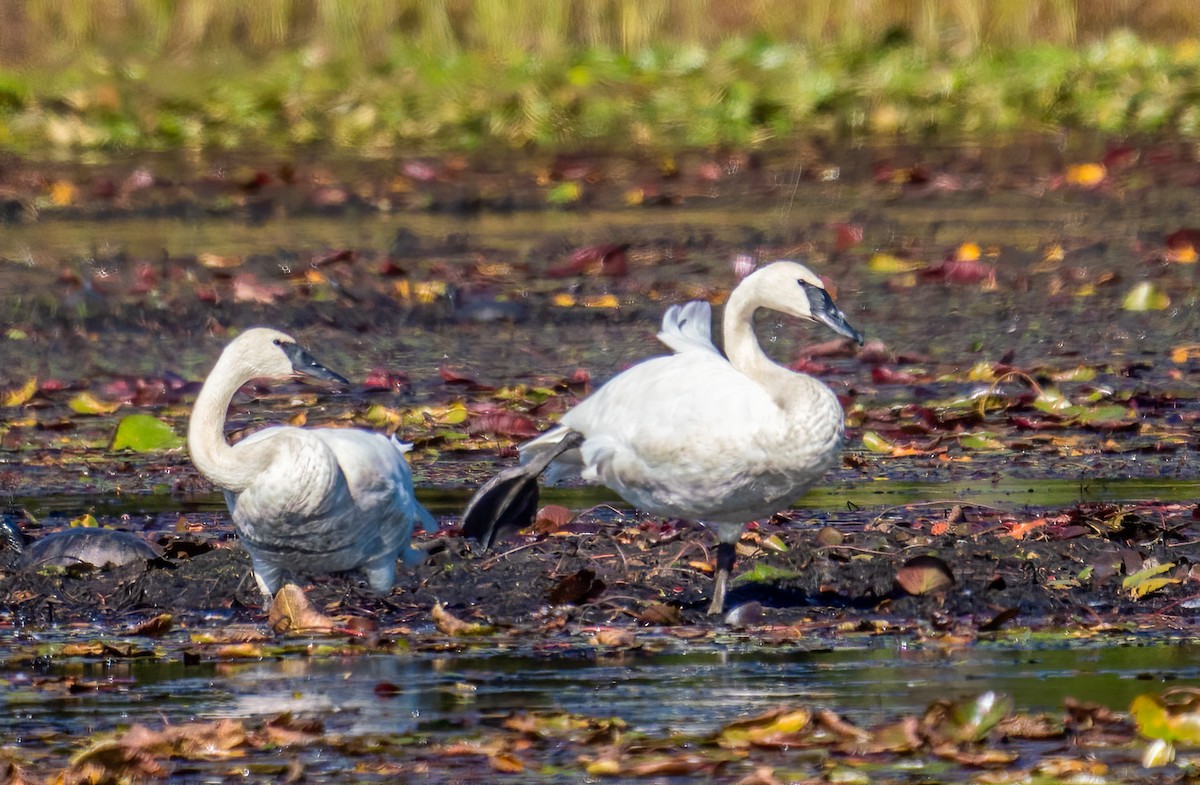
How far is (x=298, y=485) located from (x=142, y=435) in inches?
136

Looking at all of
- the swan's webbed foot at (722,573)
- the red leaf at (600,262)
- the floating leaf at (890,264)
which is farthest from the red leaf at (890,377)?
the swan's webbed foot at (722,573)

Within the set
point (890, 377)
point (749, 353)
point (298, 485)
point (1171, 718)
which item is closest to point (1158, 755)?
point (1171, 718)

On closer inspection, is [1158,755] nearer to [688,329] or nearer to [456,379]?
[688,329]

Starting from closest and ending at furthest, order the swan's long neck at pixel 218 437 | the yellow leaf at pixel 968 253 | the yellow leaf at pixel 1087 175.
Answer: the swan's long neck at pixel 218 437 → the yellow leaf at pixel 968 253 → the yellow leaf at pixel 1087 175

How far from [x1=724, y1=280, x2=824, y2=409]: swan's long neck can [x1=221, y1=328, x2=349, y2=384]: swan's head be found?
1.38 metres

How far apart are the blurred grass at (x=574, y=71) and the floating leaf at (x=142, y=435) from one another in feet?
32.1

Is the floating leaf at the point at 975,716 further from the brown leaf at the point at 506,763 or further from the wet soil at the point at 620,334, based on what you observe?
the wet soil at the point at 620,334

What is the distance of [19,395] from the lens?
11.4 meters

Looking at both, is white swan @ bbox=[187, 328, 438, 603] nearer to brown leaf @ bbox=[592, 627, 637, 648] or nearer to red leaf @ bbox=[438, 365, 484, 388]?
brown leaf @ bbox=[592, 627, 637, 648]

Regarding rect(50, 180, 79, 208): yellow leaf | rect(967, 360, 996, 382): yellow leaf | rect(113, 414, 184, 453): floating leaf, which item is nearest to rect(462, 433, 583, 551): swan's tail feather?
rect(113, 414, 184, 453): floating leaf

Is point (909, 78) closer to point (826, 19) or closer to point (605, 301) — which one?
point (826, 19)

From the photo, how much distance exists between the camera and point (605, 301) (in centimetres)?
1393

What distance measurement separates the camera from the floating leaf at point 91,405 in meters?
11.1

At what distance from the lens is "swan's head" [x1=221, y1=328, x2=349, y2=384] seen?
7.42m
